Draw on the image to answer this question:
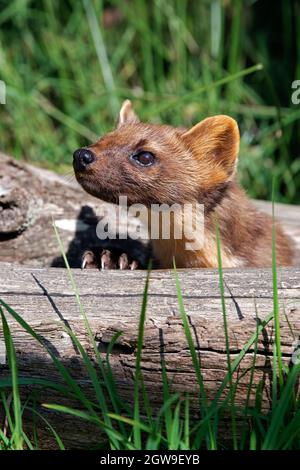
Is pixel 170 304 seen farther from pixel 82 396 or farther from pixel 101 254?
pixel 101 254

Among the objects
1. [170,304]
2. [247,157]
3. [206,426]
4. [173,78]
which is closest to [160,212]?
[170,304]

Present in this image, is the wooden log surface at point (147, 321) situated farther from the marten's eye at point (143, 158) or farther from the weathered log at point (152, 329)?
the marten's eye at point (143, 158)

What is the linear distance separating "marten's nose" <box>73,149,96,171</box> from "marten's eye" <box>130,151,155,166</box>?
21cm

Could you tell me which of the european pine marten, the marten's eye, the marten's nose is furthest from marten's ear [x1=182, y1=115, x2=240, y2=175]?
the marten's nose

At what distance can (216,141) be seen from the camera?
3156 millimetres

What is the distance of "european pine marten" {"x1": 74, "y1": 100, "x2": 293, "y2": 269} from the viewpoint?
2986 millimetres

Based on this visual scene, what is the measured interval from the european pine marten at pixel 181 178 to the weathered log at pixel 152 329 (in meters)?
0.48

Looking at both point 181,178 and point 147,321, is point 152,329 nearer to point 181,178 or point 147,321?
point 147,321

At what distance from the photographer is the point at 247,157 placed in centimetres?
502

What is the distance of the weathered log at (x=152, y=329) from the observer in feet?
7.97

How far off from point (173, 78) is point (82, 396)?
3.59 m

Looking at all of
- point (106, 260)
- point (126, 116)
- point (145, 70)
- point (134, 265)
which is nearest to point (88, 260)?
point (106, 260)

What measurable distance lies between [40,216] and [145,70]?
6.79 feet

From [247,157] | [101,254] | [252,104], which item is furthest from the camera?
[252,104]
